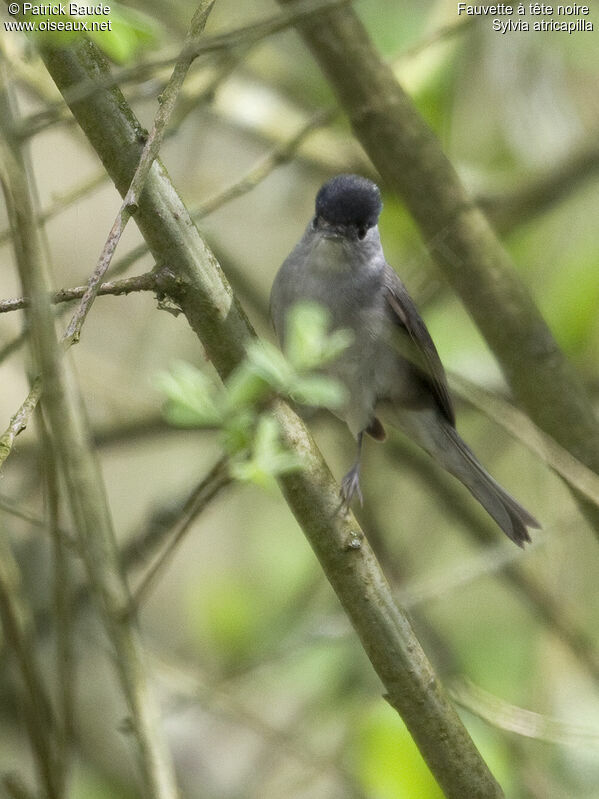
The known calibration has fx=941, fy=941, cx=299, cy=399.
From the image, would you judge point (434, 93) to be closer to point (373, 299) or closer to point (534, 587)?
point (373, 299)

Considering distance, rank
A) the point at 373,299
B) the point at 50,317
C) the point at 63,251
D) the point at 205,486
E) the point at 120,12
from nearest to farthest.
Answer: the point at 50,317 < the point at 205,486 < the point at 120,12 < the point at 373,299 < the point at 63,251

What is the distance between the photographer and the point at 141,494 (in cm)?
570

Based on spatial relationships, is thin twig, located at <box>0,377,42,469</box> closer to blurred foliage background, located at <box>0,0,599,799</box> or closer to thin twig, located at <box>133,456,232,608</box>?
thin twig, located at <box>133,456,232,608</box>

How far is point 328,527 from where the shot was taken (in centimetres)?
194

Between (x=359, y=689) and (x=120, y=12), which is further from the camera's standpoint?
(x=359, y=689)

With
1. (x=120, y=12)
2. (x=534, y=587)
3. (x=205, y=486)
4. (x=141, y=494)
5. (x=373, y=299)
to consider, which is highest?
(x=141, y=494)

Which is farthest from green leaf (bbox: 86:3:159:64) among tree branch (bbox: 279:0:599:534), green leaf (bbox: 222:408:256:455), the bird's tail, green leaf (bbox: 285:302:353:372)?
the bird's tail

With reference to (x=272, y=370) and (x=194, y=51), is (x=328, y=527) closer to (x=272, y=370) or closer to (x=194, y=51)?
(x=272, y=370)

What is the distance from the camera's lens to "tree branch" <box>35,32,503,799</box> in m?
1.85

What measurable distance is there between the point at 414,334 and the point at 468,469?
0.55 meters

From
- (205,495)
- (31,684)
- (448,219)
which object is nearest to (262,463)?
(205,495)

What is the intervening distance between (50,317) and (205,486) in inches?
15.8

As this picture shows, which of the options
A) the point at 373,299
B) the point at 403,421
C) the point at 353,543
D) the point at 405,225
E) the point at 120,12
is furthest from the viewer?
the point at 405,225

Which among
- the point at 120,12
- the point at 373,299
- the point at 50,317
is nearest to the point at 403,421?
the point at 373,299
